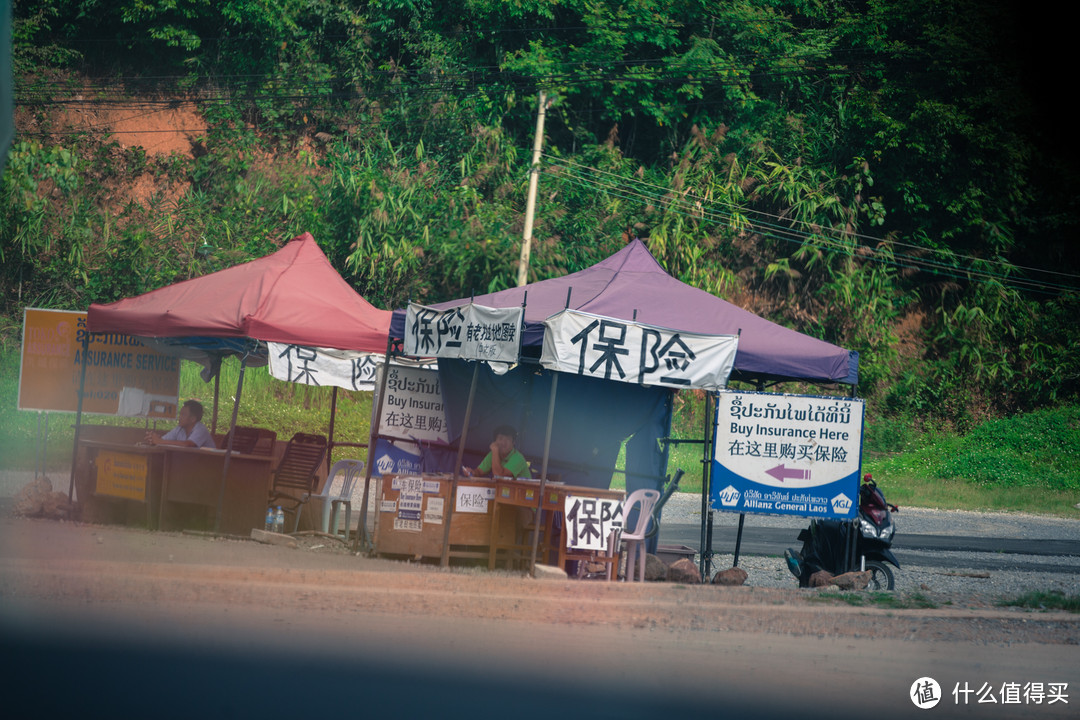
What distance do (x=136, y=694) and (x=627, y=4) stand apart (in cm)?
3430

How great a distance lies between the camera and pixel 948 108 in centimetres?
3181

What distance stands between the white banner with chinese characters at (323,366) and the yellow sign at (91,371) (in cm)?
144

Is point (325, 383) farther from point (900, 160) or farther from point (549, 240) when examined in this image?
point (900, 160)

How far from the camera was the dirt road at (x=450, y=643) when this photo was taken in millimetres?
5469

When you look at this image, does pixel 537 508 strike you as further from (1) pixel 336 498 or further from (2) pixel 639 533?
(1) pixel 336 498

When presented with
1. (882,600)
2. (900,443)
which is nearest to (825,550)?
(882,600)

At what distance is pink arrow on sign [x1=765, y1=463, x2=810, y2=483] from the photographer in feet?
32.7

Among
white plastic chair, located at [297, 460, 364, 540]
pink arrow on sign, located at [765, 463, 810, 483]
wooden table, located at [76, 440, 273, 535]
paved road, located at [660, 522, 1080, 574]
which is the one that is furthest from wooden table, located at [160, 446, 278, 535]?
paved road, located at [660, 522, 1080, 574]

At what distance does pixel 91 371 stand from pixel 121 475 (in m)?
2.71

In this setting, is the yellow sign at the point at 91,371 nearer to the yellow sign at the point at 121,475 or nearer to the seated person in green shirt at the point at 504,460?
the yellow sign at the point at 121,475

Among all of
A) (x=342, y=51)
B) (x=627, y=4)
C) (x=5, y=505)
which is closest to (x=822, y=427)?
(x=5, y=505)

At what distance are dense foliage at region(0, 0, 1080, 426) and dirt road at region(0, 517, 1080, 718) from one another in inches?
883

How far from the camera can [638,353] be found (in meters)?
9.41

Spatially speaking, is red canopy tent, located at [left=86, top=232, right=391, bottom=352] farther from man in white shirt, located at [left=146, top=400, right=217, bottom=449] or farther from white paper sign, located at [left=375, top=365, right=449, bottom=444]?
man in white shirt, located at [left=146, top=400, right=217, bottom=449]
